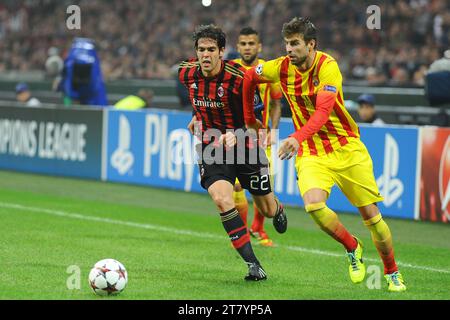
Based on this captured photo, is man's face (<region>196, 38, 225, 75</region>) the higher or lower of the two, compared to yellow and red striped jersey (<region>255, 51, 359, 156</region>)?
higher

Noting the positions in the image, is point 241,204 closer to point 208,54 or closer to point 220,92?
point 220,92

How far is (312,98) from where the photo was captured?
8.44m

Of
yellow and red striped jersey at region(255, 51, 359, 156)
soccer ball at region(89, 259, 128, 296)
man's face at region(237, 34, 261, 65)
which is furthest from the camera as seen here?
man's face at region(237, 34, 261, 65)

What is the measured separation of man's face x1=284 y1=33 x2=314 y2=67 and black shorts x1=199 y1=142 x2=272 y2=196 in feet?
3.74

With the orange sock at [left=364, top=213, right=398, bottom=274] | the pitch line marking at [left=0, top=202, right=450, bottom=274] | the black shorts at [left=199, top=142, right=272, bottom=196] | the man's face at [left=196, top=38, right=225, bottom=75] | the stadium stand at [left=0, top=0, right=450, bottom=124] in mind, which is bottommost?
the pitch line marking at [left=0, top=202, right=450, bottom=274]

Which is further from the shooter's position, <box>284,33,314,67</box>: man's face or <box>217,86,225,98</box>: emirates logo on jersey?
<box>217,86,225,98</box>: emirates logo on jersey

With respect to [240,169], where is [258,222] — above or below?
below

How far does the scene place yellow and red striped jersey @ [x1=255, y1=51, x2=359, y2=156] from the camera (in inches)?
330

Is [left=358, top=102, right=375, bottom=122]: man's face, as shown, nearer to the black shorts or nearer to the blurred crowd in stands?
the blurred crowd in stands

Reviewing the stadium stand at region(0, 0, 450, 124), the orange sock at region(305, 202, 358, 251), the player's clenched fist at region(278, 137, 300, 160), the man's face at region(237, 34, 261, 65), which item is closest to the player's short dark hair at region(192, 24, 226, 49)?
the player's clenched fist at region(278, 137, 300, 160)

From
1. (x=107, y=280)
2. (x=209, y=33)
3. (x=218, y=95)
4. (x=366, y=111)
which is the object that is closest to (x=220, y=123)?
(x=218, y=95)

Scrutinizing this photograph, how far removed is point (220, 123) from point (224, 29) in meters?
18.4
